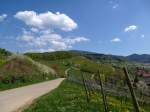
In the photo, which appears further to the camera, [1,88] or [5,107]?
[1,88]

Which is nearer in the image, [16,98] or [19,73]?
[16,98]

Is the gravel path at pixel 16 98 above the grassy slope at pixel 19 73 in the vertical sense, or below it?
below

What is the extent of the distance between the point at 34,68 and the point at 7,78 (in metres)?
26.0

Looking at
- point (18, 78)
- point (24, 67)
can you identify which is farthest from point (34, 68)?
point (18, 78)

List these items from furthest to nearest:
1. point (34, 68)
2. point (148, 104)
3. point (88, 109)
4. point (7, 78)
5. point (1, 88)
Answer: point (34, 68) → point (7, 78) → point (1, 88) → point (148, 104) → point (88, 109)

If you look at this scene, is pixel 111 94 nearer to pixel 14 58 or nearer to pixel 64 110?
pixel 64 110

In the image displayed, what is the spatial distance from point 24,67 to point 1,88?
30.4m

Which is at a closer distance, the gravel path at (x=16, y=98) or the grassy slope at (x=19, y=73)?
the gravel path at (x=16, y=98)

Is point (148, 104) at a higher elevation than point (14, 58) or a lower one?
lower

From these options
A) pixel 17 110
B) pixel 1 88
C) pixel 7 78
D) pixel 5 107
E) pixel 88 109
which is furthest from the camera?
pixel 7 78

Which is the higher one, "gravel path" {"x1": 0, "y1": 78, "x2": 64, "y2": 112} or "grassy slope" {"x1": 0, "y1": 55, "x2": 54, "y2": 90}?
"grassy slope" {"x1": 0, "y1": 55, "x2": 54, "y2": 90}

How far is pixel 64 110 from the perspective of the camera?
66.9ft

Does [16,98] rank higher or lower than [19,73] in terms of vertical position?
lower

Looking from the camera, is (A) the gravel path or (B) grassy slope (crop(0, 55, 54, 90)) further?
(B) grassy slope (crop(0, 55, 54, 90))
